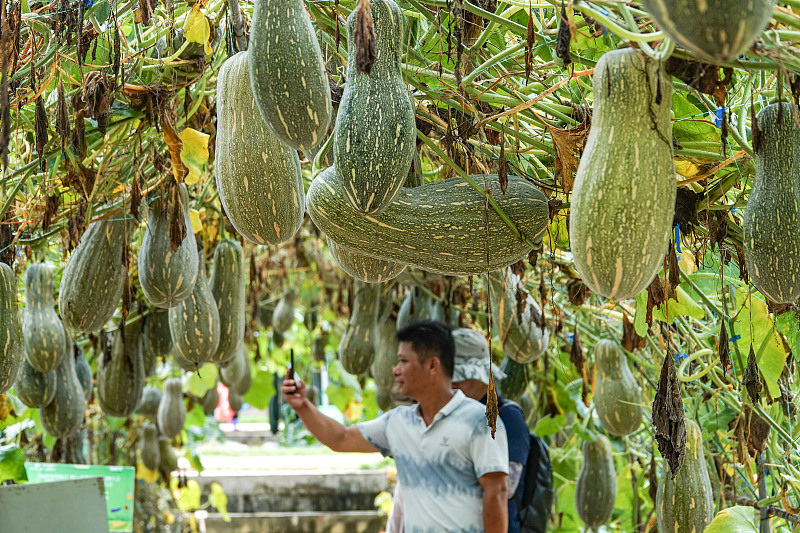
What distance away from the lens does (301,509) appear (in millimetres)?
10203

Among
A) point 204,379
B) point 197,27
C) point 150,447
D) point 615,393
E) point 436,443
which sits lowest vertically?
point 150,447

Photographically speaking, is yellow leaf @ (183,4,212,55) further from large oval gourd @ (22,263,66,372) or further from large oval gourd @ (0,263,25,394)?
large oval gourd @ (22,263,66,372)

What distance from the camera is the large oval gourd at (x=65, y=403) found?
3295 mm

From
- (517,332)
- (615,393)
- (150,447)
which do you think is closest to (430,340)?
(517,332)

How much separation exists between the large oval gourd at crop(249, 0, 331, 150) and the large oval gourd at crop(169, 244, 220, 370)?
1575 millimetres

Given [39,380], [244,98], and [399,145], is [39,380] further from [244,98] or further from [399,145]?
[399,145]

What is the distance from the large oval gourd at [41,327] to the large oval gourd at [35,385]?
0.19m

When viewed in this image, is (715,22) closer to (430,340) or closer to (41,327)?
(41,327)

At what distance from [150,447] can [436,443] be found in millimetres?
4467

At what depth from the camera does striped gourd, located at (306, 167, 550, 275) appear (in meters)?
1.57

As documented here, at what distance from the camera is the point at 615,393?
322cm

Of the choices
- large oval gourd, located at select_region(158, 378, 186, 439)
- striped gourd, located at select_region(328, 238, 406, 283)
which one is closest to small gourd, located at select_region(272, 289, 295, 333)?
large oval gourd, located at select_region(158, 378, 186, 439)

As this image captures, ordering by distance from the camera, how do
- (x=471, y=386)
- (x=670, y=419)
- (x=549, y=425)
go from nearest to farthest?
(x=670, y=419), (x=471, y=386), (x=549, y=425)

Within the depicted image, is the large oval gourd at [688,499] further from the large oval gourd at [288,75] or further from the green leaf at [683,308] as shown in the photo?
the large oval gourd at [288,75]
